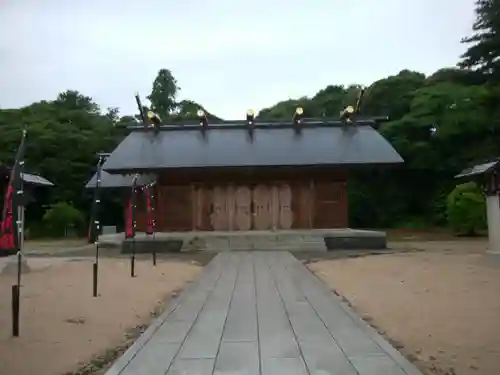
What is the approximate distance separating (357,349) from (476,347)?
1.22 meters

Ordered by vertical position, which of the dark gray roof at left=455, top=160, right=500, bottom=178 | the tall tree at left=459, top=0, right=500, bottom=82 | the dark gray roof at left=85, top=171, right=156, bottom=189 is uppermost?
the tall tree at left=459, top=0, right=500, bottom=82

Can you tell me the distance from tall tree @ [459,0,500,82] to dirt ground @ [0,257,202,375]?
2542cm

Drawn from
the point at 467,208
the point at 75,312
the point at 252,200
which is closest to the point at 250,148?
the point at 252,200

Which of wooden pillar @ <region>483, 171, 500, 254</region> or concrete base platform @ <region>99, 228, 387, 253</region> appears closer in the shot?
wooden pillar @ <region>483, 171, 500, 254</region>

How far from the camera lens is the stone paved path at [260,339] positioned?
183 inches

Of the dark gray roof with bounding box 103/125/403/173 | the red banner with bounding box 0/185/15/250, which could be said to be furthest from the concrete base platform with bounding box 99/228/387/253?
the red banner with bounding box 0/185/15/250

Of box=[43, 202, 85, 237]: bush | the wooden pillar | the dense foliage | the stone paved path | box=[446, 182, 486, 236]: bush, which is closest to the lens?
the stone paved path

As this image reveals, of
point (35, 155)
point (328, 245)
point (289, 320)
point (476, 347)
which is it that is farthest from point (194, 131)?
point (476, 347)

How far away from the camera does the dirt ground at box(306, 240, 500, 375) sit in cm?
509

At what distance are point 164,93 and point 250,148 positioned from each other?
107 ft

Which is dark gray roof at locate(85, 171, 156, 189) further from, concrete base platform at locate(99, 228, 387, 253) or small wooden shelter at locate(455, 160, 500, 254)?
small wooden shelter at locate(455, 160, 500, 254)

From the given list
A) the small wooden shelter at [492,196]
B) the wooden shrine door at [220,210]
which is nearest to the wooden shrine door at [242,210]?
the wooden shrine door at [220,210]

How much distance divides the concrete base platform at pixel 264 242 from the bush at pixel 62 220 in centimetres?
1247

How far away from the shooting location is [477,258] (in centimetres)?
1499
